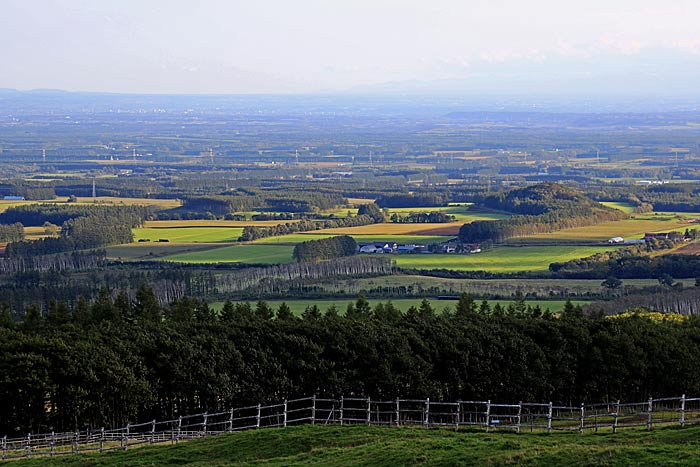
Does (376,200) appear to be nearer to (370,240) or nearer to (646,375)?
(370,240)

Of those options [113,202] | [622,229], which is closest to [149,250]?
[622,229]

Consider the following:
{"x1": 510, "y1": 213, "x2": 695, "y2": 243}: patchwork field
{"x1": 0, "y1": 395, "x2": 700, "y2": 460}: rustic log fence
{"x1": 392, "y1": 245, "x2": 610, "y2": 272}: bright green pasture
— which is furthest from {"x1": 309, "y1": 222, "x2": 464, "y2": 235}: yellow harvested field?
{"x1": 0, "y1": 395, "x2": 700, "y2": 460}: rustic log fence

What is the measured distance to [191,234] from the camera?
112 m

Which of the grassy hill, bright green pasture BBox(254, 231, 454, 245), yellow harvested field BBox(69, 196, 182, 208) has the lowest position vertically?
yellow harvested field BBox(69, 196, 182, 208)

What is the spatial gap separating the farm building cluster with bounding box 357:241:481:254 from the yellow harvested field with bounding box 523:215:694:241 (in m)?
8.61

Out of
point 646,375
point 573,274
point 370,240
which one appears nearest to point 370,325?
point 646,375

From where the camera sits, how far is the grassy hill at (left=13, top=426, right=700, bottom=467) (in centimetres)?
2564

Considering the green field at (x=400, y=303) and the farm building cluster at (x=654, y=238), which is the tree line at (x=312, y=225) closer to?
the farm building cluster at (x=654, y=238)

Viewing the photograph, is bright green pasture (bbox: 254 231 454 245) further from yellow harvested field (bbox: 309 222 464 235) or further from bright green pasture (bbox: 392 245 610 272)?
bright green pasture (bbox: 392 245 610 272)

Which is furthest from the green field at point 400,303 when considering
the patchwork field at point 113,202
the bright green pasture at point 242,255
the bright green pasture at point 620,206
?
the patchwork field at point 113,202

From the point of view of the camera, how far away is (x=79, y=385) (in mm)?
39562

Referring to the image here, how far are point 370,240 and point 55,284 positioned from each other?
31.4 metres

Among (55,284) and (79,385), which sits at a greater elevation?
(79,385)

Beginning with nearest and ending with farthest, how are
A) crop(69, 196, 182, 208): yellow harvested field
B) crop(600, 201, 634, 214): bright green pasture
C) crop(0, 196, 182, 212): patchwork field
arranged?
crop(600, 201, 634, 214): bright green pasture < crop(0, 196, 182, 212): patchwork field < crop(69, 196, 182, 208): yellow harvested field
